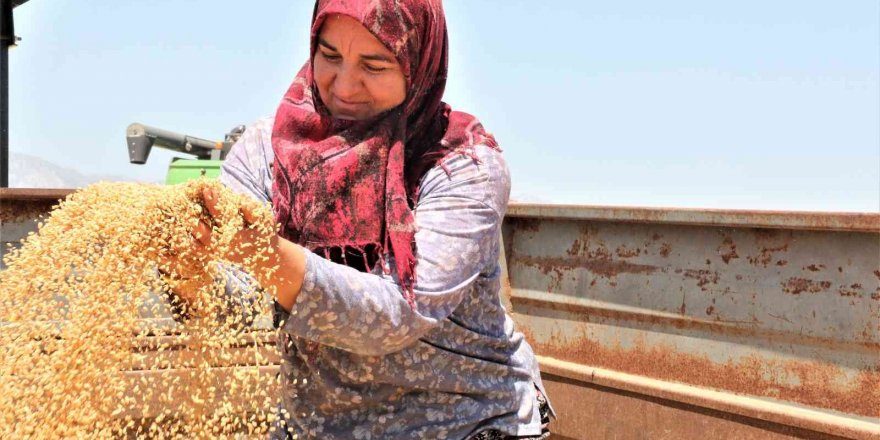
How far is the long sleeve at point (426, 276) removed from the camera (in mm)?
1446

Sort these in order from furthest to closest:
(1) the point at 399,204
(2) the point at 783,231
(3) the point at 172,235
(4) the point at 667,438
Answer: (4) the point at 667,438, (2) the point at 783,231, (1) the point at 399,204, (3) the point at 172,235

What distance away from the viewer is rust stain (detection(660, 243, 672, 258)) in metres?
3.05

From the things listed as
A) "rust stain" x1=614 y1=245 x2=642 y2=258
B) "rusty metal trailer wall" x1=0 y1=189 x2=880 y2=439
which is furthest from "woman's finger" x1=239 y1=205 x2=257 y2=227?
"rust stain" x1=614 y1=245 x2=642 y2=258

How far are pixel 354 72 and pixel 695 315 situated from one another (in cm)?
180

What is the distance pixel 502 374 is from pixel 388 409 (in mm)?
271

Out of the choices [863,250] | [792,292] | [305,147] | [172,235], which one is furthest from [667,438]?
[172,235]

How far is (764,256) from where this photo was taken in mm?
2824

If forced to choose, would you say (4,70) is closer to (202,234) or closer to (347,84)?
(347,84)

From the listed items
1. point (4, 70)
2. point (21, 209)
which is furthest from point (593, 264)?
point (4, 70)

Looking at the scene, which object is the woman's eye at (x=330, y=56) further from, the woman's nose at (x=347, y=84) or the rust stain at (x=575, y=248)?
the rust stain at (x=575, y=248)

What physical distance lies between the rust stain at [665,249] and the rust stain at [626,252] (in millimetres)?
87

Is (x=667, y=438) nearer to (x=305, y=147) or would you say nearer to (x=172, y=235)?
(x=305, y=147)

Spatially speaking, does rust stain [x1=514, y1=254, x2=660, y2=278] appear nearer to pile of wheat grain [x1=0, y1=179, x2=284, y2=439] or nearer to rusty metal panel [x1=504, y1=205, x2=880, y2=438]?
rusty metal panel [x1=504, y1=205, x2=880, y2=438]

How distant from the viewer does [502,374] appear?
1.82 metres
